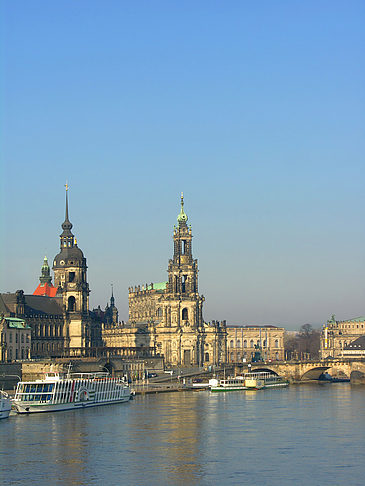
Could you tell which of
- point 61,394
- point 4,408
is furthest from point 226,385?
point 4,408

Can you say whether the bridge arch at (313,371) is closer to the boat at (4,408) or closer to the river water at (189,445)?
the river water at (189,445)

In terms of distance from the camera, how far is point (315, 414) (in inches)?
4604

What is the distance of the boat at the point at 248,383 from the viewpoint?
168m

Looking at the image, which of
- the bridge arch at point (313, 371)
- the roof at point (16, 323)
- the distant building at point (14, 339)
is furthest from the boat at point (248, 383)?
the roof at point (16, 323)

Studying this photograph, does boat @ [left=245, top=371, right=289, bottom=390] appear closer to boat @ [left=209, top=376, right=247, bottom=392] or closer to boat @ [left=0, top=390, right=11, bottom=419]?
boat @ [left=209, top=376, right=247, bottom=392]

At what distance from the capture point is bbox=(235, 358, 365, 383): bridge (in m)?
192

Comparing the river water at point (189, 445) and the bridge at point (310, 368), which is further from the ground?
the bridge at point (310, 368)

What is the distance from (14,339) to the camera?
179m

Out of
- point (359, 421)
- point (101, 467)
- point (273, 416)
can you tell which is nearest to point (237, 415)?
point (273, 416)

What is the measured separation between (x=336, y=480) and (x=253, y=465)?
8469 millimetres

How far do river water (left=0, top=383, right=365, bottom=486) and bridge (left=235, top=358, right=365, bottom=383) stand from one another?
58709 millimetres

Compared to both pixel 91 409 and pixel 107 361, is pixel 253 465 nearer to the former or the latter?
pixel 91 409

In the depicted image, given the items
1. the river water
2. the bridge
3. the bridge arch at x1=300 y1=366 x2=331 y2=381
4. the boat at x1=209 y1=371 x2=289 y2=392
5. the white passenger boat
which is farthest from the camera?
the bridge arch at x1=300 y1=366 x2=331 y2=381

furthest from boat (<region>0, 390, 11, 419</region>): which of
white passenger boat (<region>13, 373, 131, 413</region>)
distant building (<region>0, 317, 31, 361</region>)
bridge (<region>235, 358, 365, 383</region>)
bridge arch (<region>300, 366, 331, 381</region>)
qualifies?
bridge arch (<region>300, 366, 331, 381</region>)
